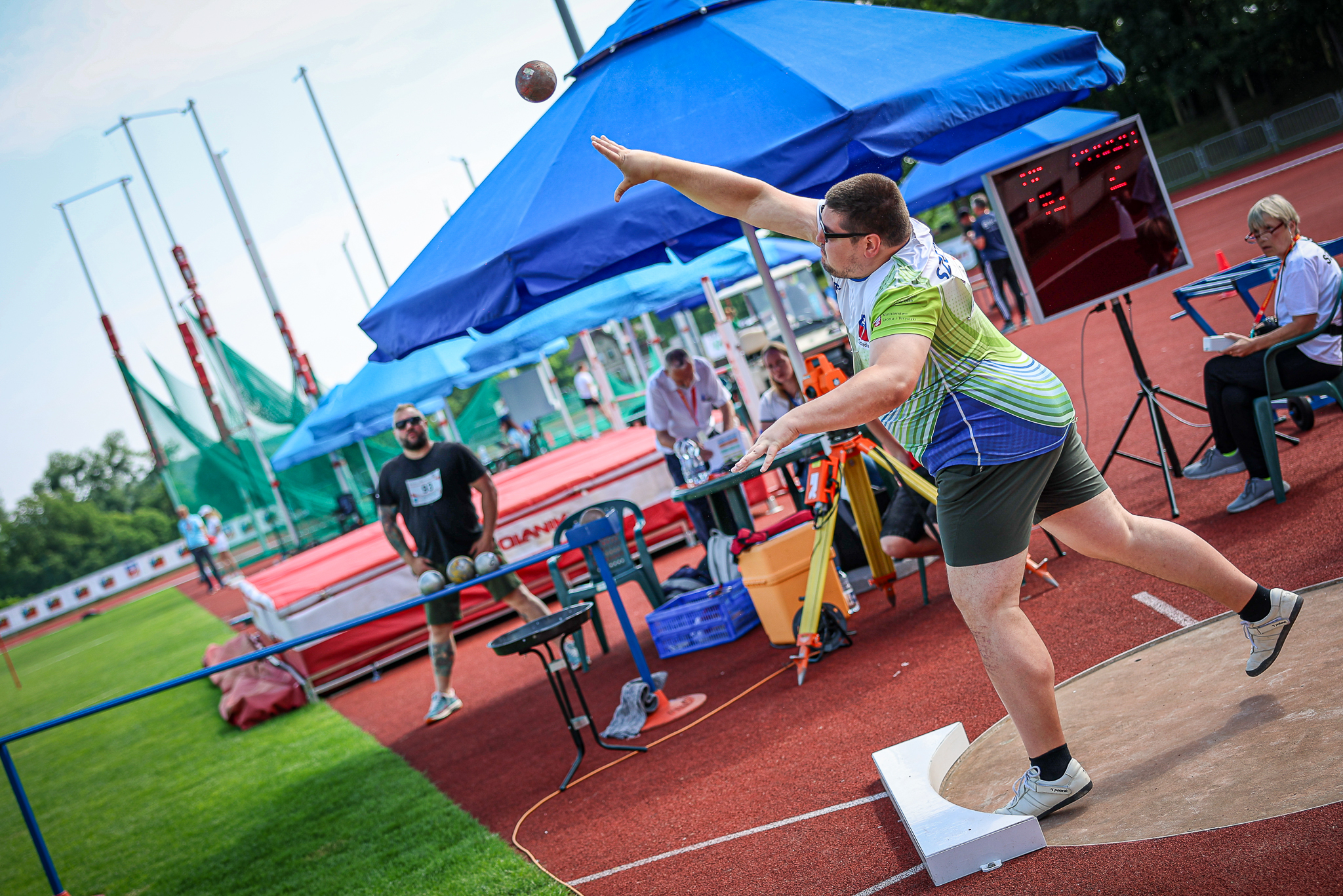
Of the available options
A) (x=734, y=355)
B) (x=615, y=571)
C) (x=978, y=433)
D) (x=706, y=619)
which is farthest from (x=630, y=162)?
(x=734, y=355)

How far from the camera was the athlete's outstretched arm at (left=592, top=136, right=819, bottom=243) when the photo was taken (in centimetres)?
316

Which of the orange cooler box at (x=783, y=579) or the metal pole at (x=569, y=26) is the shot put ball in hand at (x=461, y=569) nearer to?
the orange cooler box at (x=783, y=579)

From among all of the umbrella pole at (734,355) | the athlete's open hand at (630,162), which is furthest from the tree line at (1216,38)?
the athlete's open hand at (630,162)

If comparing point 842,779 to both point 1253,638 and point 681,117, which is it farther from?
point 681,117

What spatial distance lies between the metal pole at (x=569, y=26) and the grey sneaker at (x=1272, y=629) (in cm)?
614

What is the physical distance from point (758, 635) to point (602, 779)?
1.82 m

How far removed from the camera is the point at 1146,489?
234 inches

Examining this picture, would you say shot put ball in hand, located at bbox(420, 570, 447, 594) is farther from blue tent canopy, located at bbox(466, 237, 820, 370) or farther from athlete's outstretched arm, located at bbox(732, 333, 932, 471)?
blue tent canopy, located at bbox(466, 237, 820, 370)

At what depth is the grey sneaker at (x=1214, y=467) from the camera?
5.71 meters

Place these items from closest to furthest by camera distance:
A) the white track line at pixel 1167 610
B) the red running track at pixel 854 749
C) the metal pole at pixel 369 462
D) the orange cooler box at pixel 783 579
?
the red running track at pixel 854 749 → the white track line at pixel 1167 610 → the orange cooler box at pixel 783 579 → the metal pole at pixel 369 462

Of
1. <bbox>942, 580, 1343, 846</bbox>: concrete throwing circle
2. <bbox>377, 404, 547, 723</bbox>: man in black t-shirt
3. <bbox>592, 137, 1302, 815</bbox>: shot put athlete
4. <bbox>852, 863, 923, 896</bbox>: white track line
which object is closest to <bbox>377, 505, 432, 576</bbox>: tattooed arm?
<bbox>377, 404, 547, 723</bbox>: man in black t-shirt

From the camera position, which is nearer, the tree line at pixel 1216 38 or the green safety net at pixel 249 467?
the green safety net at pixel 249 467

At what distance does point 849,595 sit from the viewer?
20.2 feet

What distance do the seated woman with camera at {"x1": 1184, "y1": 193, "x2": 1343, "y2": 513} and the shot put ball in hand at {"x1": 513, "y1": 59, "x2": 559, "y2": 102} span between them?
3898 mm
